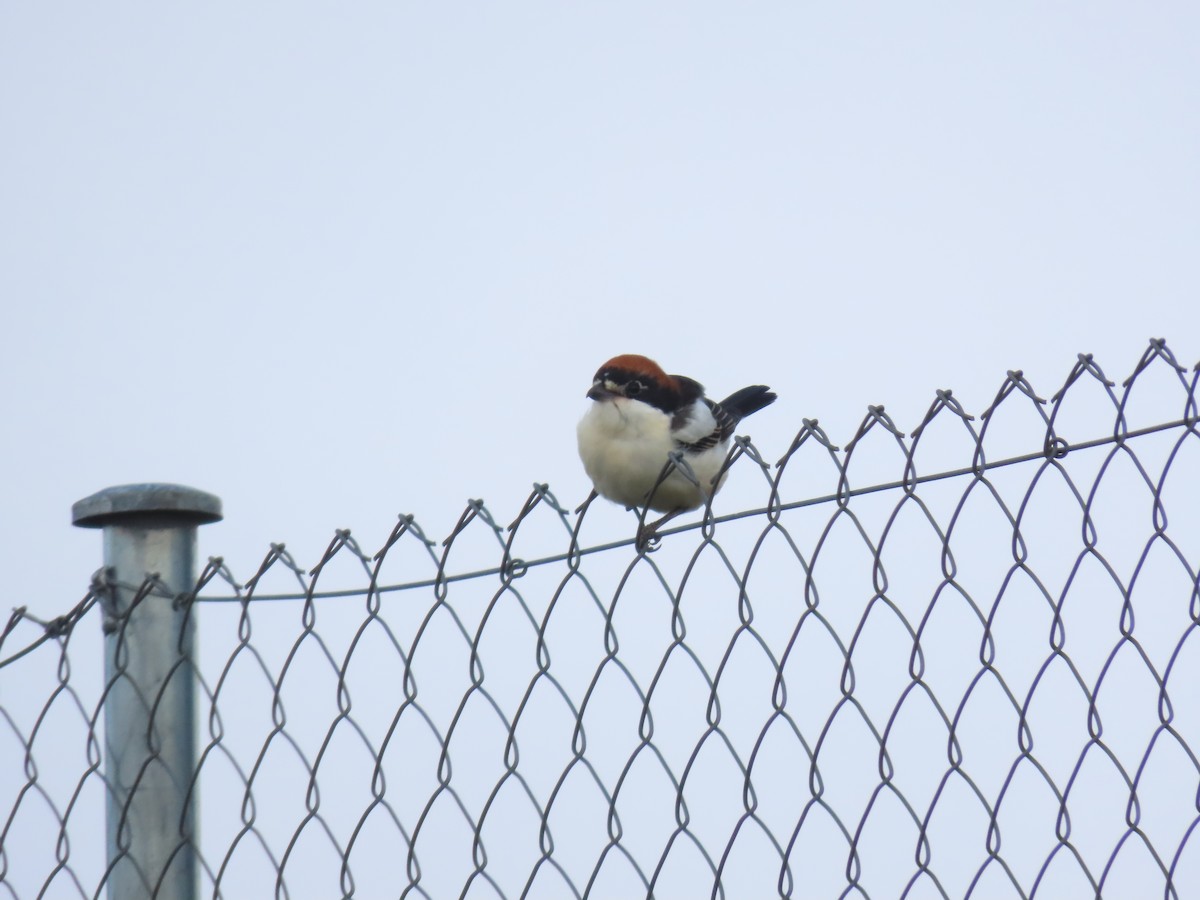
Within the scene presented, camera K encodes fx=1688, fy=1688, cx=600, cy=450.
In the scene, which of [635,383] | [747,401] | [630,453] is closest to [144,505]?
[630,453]

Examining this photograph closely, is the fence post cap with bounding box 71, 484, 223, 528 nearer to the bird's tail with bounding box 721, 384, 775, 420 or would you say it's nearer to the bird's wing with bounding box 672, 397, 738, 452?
the bird's wing with bounding box 672, 397, 738, 452

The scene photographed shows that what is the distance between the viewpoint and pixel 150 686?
3.42 m

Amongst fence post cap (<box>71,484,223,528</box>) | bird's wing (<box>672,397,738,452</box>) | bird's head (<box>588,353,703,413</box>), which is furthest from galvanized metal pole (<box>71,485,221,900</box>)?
bird's wing (<box>672,397,738,452</box>)

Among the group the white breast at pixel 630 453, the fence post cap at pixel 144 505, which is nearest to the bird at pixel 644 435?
the white breast at pixel 630 453

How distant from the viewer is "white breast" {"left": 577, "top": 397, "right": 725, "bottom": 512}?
209 inches

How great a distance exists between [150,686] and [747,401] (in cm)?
332

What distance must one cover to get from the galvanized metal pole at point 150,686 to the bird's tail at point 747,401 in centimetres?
296

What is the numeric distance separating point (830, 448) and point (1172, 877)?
89 centimetres

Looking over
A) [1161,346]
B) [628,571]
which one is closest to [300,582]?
[628,571]

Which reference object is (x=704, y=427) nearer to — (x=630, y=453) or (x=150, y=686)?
(x=630, y=453)

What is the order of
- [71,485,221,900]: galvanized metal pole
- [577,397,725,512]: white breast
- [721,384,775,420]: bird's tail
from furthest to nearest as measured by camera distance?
1. [721,384,775,420]: bird's tail
2. [577,397,725,512]: white breast
3. [71,485,221,900]: galvanized metal pole

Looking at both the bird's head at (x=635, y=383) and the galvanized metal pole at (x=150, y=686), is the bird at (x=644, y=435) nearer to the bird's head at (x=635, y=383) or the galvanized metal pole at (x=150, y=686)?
the bird's head at (x=635, y=383)

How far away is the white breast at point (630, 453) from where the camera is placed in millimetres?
5316

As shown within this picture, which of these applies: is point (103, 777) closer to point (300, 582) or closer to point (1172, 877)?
point (300, 582)
